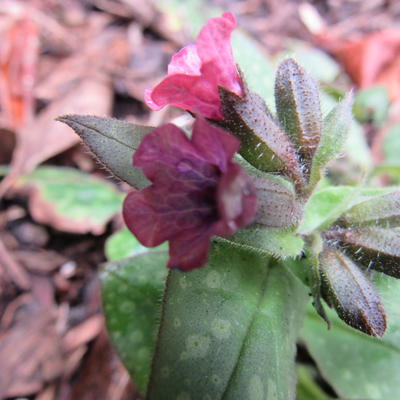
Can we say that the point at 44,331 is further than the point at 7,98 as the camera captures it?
No

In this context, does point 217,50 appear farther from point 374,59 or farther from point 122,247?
point 374,59

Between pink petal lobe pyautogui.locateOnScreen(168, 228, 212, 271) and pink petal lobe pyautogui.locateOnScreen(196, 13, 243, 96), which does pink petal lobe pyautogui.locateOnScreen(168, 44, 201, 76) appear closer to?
pink petal lobe pyautogui.locateOnScreen(196, 13, 243, 96)

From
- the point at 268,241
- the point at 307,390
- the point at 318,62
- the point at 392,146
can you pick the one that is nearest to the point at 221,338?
the point at 268,241

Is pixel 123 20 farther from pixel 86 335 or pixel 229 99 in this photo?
pixel 229 99

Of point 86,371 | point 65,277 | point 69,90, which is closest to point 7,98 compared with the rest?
point 69,90

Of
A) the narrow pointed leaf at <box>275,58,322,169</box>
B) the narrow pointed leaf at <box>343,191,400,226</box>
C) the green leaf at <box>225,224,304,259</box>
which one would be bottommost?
the green leaf at <box>225,224,304,259</box>

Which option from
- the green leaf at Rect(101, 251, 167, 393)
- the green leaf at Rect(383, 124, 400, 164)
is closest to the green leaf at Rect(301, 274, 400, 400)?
the green leaf at Rect(101, 251, 167, 393)

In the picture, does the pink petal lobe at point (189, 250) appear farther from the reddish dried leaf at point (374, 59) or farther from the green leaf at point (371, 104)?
the reddish dried leaf at point (374, 59)
